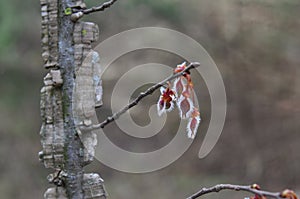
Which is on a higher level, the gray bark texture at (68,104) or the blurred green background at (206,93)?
the blurred green background at (206,93)

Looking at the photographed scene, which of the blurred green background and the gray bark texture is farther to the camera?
the blurred green background

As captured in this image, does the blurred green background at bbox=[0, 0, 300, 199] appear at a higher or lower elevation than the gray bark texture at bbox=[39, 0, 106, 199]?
higher

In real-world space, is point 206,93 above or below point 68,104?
above

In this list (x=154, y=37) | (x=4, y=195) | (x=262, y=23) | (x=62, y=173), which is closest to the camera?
(x=62, y=173)

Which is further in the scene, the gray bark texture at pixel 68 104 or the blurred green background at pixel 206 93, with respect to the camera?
the blurred green background at pixel 206 93

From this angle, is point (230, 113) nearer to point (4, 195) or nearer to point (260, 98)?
point (260, 98)

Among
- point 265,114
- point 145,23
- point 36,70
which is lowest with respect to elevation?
point 265,114

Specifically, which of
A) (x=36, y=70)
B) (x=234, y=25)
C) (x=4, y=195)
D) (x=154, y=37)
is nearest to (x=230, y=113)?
(x=234, y=25)

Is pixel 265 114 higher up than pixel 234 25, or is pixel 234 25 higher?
pixel 234 25
